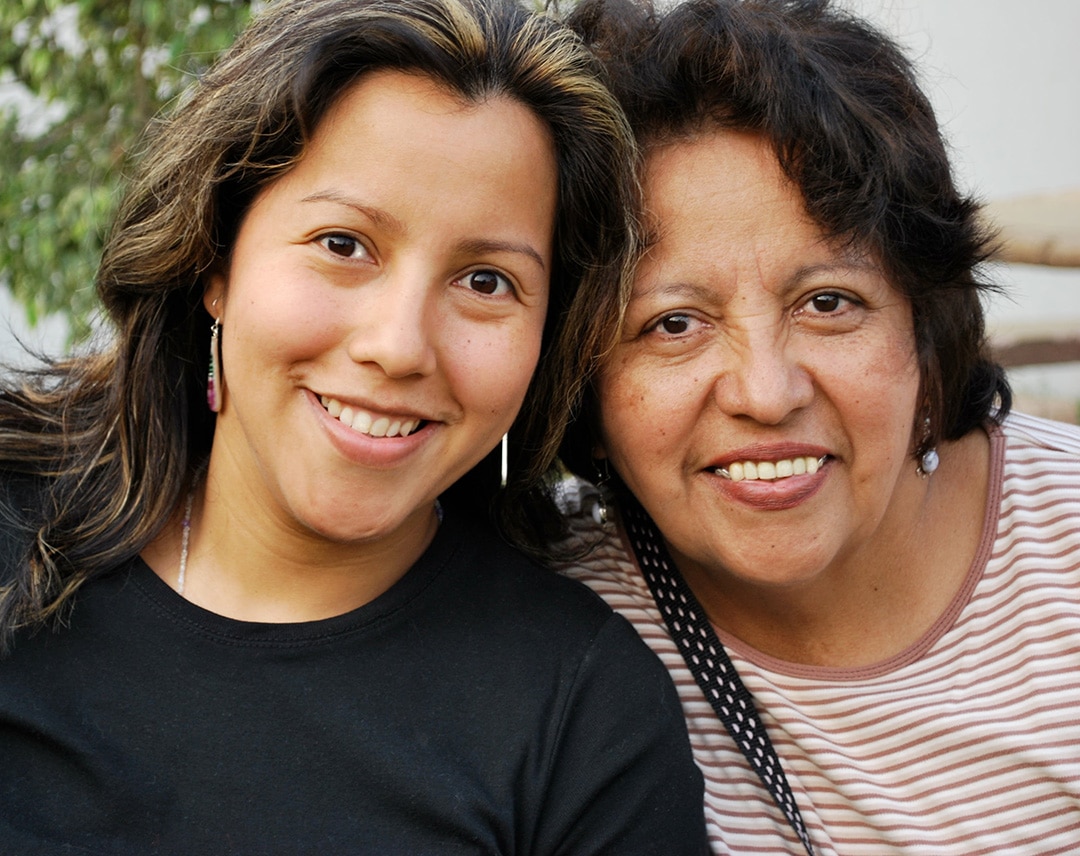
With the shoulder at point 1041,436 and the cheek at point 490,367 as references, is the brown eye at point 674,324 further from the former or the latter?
the shoulder at point 1041,436

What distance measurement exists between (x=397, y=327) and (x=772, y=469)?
26.2 inches

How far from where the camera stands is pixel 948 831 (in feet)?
7.02

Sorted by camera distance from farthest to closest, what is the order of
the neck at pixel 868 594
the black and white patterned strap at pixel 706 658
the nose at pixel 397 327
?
Answer: the neck at pixel 868 594 → the black and white patterned strap at pixel 706 658 → the nose at pixel 397 327

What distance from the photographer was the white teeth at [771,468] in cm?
209

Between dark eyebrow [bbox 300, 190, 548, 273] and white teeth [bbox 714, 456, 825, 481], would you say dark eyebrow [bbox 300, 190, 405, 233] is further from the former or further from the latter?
white teeth [bbox 714, 456, 825, 481]

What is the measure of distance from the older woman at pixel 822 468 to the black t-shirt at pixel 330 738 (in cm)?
26

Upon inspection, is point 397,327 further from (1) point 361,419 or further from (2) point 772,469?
(2) point 772,469

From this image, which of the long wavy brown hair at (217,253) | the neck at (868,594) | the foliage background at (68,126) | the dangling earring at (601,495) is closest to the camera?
the long wavy brown hair at (217,253)

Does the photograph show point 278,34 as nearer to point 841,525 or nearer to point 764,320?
point 764,320

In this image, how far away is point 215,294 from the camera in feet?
6.91

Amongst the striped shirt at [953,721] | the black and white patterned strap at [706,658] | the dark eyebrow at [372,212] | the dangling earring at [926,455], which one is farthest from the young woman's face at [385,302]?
the dangling earring at [926,455]

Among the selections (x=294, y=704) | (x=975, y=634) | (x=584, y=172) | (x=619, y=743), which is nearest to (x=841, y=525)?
(x=975, y=634)

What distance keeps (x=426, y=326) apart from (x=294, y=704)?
2.01 ft

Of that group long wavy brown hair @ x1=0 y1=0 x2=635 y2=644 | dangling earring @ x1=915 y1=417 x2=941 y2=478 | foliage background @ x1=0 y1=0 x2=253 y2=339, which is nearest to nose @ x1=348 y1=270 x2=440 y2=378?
long wavy brown hair @ x1=0 y1=0 x2=635 y2=644
